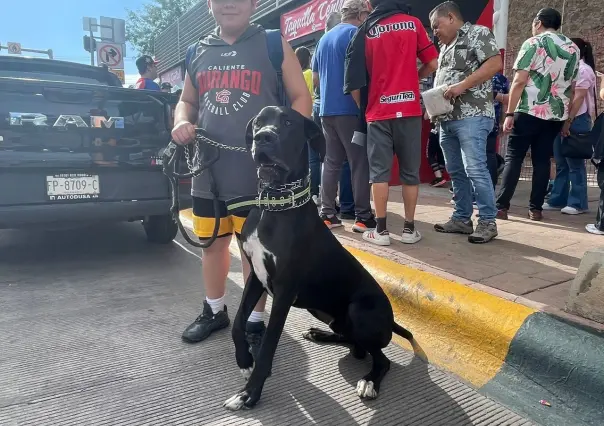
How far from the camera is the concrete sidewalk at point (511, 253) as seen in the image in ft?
9.35

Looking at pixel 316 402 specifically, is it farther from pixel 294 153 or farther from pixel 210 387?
pixel 294 153

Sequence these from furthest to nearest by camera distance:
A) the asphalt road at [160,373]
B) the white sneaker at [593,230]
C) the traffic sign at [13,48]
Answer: the traffic sign at [13,48] < the white sneaker at [593,230] < the asphalt road at [160,373]

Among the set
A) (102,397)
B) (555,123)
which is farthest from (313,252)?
(555,123)

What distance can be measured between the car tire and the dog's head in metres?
2.56

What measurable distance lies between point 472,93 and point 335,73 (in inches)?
48.5

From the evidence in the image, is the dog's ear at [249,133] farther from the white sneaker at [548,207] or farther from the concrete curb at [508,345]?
the white sneaker at [548,207]

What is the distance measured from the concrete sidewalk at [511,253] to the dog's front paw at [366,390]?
3.23ft

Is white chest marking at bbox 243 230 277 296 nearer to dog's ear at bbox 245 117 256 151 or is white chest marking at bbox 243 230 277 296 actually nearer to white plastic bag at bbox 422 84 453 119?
dog's ear at bbox 245 117 256 151

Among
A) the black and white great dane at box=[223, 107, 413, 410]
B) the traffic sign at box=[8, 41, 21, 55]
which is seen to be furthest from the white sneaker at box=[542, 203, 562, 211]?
the traffic sign at box=[8, 41, 21, 55]

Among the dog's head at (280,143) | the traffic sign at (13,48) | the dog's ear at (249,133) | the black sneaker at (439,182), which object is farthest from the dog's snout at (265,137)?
the traffic sign at (13,48)

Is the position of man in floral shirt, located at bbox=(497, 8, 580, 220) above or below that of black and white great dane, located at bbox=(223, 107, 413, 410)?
above

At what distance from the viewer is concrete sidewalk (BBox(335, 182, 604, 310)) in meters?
2.85

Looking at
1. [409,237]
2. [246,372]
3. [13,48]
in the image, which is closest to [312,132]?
[246,372]

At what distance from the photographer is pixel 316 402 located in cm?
206
